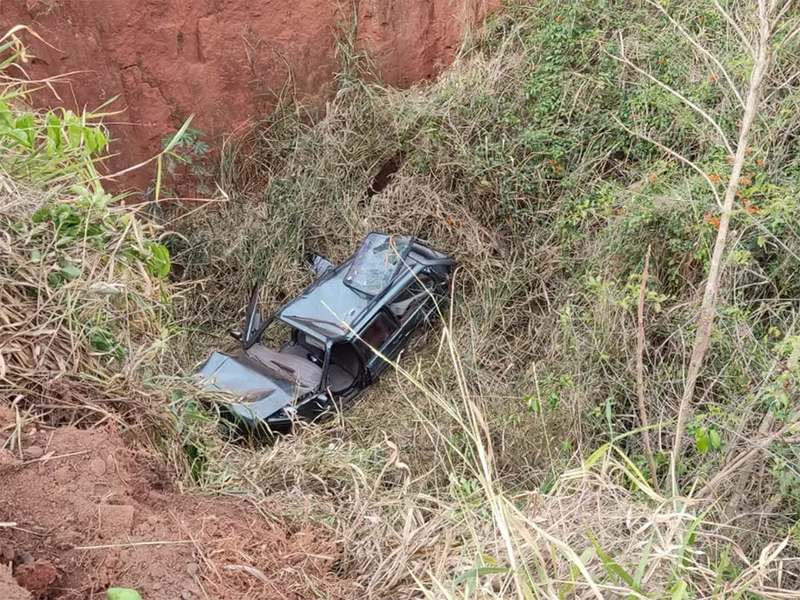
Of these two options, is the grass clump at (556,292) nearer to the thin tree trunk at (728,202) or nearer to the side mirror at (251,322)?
the thin tree trunk at (728,202)

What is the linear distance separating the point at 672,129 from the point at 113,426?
190 inches

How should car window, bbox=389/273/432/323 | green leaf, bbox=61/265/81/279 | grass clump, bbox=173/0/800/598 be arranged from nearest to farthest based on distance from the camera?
1. grass clump, bbox=173/0/800/598
2. green leaf, bbox=61/265/81/279
3. car window, bbox=389/273/432/323

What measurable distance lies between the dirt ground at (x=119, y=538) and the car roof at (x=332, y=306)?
11.0ft

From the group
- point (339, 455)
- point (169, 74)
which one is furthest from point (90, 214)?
point (169, 74)

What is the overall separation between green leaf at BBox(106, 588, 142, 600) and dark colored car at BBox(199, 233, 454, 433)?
3.42 metres

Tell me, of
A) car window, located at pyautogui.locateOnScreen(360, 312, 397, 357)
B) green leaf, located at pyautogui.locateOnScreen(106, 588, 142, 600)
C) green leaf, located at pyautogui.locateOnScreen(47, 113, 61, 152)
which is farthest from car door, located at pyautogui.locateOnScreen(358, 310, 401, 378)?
green leaf, located at pyautogui.locateOnScreen(106, 588, 142, 600)

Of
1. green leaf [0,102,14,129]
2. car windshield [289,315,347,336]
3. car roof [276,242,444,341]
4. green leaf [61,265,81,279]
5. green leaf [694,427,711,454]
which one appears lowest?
car windshield [289,315,347,336]

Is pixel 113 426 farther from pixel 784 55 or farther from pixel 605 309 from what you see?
pixel 784 55

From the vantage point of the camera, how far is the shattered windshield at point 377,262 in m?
6.07

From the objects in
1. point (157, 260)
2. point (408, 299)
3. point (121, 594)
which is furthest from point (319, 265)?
point (121, 594)

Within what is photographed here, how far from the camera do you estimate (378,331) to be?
5875 mm

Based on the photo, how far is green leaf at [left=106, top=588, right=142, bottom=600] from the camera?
1.78 meters

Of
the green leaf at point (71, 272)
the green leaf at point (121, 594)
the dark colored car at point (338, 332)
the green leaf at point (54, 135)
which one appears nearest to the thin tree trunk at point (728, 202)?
the green leaf at point (121, 594)

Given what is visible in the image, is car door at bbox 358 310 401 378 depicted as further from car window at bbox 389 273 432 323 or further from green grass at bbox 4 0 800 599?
green grass at bbox 4 0 800 599
